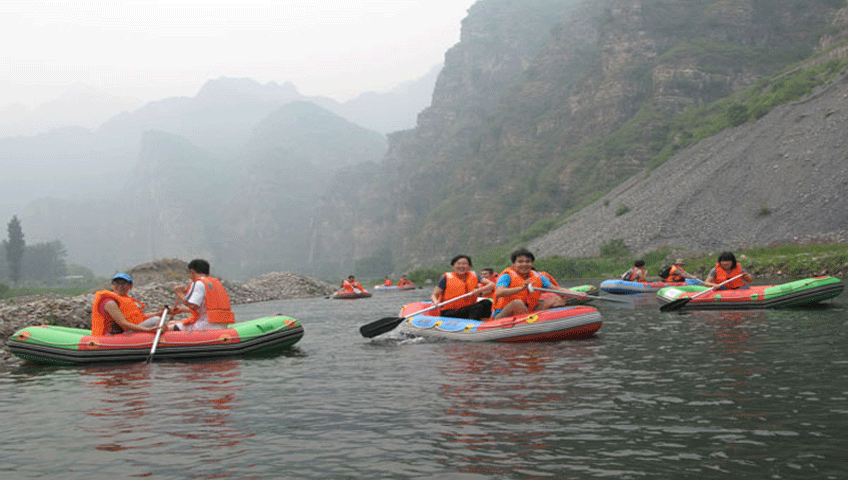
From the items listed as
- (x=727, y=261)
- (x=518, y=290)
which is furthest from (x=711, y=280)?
(x=518, y=290)

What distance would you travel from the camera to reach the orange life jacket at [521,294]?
1495 centimetres

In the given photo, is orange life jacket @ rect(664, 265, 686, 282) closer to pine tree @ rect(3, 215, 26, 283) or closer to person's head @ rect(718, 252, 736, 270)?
person's head @ rect(718, 252, 736, 270)

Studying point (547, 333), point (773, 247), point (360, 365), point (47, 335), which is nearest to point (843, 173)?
point (773, 247)

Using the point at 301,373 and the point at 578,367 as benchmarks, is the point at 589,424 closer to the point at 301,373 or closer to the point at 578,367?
the point at 578,367

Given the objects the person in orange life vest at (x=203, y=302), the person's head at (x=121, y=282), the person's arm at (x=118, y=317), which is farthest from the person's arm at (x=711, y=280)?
the person's head at (x=121, y=282)

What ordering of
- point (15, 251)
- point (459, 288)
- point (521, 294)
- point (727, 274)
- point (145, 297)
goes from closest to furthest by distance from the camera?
1. point (521, 294)
2. point (459, 288)
3. point (727, 274)
4. point (145, 297)
5. point (15, 251)

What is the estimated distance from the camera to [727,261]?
2038cm

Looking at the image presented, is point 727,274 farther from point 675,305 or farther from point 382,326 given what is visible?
point 382,326

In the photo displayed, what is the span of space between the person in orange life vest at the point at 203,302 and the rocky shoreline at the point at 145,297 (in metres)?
4.45

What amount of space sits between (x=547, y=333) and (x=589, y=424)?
24.3 ft

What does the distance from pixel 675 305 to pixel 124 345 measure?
51.8ft

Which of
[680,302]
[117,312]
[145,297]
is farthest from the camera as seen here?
[145,297]

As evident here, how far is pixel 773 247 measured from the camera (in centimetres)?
4441

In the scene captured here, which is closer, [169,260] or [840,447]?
[840,447]
